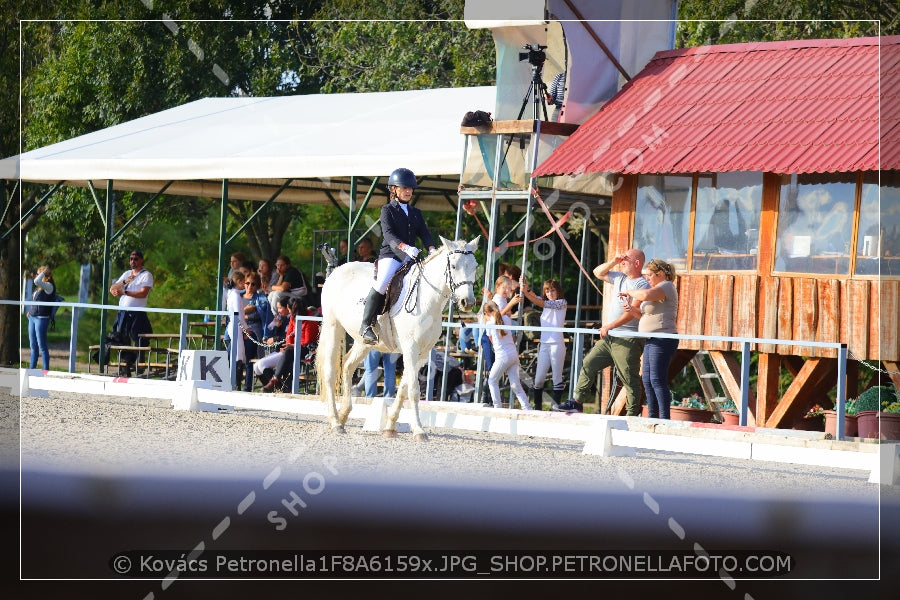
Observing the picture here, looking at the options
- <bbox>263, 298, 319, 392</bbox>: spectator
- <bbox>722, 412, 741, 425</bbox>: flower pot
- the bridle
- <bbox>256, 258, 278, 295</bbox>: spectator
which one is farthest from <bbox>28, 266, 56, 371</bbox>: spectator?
<bbox>722, 412, 741, 425</bbox>: flower pot

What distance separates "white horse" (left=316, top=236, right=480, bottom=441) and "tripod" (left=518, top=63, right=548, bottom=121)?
16.1ft

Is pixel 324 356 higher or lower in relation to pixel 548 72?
lower

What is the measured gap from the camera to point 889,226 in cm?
1597

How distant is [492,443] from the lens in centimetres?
1457

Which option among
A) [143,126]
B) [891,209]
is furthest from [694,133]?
[143,126]

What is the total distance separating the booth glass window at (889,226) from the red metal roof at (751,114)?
50 cm

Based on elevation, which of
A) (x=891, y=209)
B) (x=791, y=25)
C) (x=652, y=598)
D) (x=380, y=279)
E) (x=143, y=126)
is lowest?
(x=652, y=598)

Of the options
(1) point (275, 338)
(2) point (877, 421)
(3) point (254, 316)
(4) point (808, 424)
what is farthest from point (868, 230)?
(3) point (254, 316)

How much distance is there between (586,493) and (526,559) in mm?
2617

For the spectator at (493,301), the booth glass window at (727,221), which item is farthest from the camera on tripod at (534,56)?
the spectator at (493,301)

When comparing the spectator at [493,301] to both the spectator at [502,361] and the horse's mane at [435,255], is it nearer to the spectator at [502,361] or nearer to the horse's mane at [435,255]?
the spectator at [502,361]

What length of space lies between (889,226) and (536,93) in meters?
5.41

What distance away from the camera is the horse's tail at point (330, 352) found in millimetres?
15211

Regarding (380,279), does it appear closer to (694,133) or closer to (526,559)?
(694,133)
